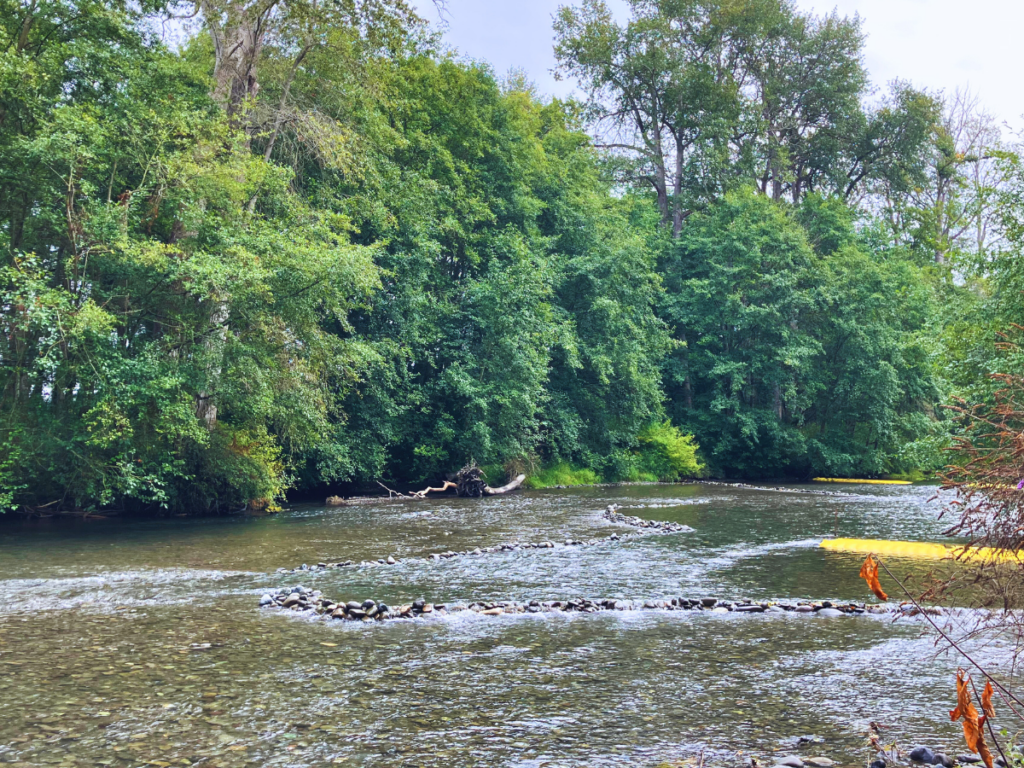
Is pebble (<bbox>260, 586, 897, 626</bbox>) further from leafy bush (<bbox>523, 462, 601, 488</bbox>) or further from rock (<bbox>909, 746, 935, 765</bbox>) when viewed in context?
leafy bush (<bbox>523, 462, 601, 488</bbox>)

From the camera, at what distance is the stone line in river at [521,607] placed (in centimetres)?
898

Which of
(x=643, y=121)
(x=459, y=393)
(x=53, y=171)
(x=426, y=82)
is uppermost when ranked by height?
(x=643, y=121)

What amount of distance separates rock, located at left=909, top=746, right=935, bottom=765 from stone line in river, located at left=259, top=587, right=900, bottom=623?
4.39 metres

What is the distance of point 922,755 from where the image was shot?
474 cm

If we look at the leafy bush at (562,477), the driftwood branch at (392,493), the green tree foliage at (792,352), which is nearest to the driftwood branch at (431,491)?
the driftwood branch at (392,493)

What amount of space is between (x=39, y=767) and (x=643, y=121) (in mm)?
44472

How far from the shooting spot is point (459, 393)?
1115 inches

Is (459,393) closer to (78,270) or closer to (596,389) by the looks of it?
(596,389)

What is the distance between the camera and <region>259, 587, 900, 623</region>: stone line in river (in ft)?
29.5

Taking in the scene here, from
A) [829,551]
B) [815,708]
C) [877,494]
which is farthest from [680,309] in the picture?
[815,708]

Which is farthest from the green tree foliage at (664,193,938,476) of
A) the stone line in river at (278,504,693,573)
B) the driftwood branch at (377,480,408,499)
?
the stone line in river at (278,504,693,573)

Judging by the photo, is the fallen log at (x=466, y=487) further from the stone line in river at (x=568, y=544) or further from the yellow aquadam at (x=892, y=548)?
the yellow aquadam at (x=892, y=548)

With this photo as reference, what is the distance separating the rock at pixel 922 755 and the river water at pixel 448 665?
0.91 feet

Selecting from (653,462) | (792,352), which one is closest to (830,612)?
(653,462)
